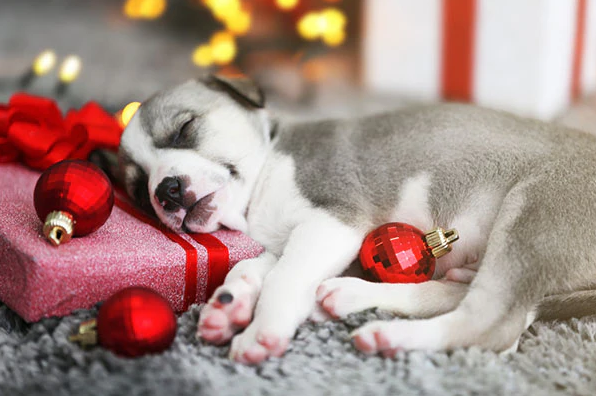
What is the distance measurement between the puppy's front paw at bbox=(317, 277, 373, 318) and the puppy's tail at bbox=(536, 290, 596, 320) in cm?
43

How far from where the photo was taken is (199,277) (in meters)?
1.66

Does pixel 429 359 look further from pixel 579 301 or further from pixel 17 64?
pixel 17 64

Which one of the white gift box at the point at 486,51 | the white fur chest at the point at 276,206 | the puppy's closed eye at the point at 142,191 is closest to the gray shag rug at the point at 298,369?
the white fur chest at the point at 276,206

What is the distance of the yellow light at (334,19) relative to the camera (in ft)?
13.9

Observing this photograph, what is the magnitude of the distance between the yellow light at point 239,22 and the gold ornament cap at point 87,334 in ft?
10.3

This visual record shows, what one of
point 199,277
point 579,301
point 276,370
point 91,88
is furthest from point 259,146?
point 91,88

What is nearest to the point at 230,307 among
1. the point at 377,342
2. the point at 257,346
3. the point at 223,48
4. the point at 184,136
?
the point at 257,346

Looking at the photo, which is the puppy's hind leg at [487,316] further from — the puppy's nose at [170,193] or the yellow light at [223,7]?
the yellow light at [223,7]

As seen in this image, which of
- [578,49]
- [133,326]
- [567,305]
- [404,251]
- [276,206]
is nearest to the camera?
[133,326]

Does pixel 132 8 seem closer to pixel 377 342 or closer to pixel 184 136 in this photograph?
pixel 184 136

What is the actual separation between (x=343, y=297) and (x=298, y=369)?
30 centimetres

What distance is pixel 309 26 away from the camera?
417cm

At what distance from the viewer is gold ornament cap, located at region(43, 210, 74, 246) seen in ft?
4.84

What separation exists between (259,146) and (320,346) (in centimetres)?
81
